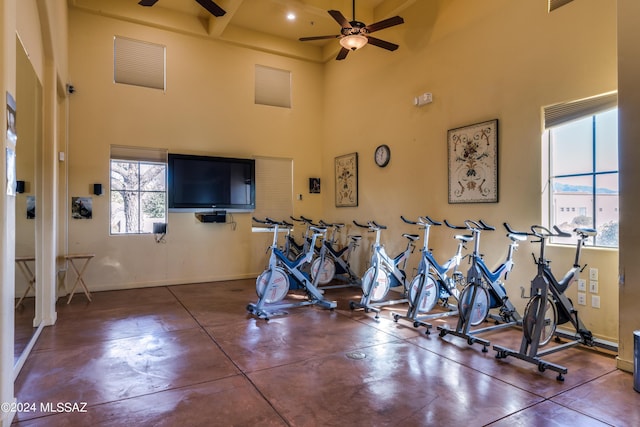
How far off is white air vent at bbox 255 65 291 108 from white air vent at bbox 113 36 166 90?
180cm

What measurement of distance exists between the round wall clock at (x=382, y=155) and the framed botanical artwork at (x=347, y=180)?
2.15ft

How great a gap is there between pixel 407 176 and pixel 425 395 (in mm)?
3827

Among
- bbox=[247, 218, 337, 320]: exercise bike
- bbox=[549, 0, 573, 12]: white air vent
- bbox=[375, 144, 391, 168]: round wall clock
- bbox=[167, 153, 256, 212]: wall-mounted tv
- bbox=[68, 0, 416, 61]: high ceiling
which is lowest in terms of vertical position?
bbox=[247, 218, 337, 320]: exercise bike

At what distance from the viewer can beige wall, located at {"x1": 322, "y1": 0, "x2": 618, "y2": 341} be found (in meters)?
3.74

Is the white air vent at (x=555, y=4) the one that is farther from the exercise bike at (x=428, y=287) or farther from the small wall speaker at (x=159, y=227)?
the small wall speaker at (x=159, y=227)

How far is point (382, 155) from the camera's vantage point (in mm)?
6438

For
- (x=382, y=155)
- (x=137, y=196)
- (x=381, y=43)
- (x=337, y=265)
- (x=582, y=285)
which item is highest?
(x=381, y=43)

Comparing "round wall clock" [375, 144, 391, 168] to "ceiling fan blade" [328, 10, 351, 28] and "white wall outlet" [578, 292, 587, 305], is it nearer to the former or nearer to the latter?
"ceiling fan blade" [328, 10, 351, 28]

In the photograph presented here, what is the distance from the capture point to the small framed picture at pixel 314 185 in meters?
8.01

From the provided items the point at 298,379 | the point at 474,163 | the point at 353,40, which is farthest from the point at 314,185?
the point at 298,379

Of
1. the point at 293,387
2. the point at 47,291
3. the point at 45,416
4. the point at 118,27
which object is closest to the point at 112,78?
the point at 118,27

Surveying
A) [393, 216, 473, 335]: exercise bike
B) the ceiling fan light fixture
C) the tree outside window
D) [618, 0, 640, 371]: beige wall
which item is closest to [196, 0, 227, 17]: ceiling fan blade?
the ceiling fan light fixture

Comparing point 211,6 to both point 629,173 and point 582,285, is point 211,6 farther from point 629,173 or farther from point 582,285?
point 582,285

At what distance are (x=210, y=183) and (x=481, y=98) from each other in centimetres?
469
